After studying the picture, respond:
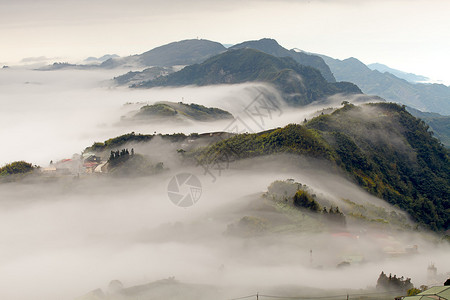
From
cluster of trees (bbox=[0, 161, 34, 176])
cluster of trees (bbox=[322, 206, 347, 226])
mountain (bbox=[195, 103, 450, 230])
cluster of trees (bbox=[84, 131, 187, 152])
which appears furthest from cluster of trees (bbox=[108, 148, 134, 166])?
cluster of trees (bbox=[322, 206, 347, 226])

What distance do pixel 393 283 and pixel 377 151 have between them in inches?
3408

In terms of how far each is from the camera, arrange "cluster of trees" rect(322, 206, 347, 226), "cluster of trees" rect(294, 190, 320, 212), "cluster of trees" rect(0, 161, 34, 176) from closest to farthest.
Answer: "cluster of trees" rect(322, 206, 347, 226) < "cluster of trees" rect(294, 190, 320, 212) < "cluster of trees" rect(0, 161, 34, 176)

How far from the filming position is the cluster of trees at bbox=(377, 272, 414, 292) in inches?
2825

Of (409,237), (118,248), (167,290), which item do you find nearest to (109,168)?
(118,248)

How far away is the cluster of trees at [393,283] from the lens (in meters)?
71.8

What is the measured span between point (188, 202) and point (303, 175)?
35.7 meters

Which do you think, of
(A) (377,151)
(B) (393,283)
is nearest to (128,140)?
(A) (377,151)

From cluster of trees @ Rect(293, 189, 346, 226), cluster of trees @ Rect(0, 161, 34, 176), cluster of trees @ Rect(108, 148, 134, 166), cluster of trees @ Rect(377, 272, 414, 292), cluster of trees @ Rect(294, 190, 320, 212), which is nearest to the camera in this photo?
cluster of trees @ Rect(377, 272, 414, 292)

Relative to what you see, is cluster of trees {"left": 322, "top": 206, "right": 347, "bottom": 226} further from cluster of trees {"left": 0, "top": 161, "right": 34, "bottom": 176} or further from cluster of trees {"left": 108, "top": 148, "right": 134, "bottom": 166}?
cluster of trees {"left": 0, "top": 161, "right": 34, "bottom": 176}

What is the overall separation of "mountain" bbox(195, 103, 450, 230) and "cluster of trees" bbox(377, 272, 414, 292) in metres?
54.5

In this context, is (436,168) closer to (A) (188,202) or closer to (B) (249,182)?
(B) (249,182)

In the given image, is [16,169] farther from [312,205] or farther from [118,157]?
[312,205]

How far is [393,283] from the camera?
71938 mm

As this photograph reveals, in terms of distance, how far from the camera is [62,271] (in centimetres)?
9819
